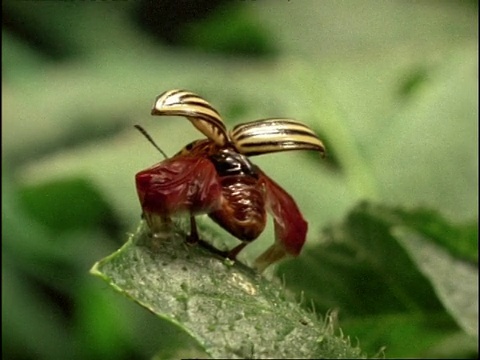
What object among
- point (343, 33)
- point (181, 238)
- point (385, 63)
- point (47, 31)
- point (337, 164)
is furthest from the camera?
point (47, 31)

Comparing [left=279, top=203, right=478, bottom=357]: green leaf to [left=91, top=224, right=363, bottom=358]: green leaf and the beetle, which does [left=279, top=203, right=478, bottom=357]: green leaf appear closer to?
the beetle

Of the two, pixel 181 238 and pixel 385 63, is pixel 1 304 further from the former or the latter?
pixel 181 238

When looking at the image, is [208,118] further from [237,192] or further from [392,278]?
[392,278]

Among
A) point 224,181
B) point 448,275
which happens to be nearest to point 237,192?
point 224,181

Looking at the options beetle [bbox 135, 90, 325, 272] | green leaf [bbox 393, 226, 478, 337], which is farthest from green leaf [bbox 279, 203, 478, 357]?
beetle [bbox 135, 90, 325, 272]

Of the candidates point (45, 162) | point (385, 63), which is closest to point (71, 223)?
point (45, 162)

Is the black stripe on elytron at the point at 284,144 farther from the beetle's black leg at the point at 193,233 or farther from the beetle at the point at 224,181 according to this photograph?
the beetle's black leg at the point at 193,233
